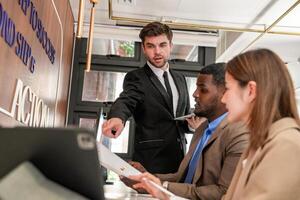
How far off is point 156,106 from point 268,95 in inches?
41.9

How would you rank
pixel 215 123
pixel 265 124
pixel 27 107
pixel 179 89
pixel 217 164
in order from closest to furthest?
pixel 265 124
pixel 217 164
pixel 215 123
pixel 27 107
pixel 179 89

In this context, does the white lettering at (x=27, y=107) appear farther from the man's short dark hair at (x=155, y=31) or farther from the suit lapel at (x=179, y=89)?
the suit lapel at (x=179, y=89)

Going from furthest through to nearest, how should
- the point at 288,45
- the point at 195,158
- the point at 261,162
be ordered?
the point at 288,45
the point at 195,158
the point at 261,162

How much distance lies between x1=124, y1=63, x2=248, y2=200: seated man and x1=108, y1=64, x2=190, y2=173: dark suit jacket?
8.5 inches

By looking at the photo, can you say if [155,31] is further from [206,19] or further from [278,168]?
[206,19]

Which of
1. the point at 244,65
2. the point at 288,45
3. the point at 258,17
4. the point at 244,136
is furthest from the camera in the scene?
the point at 288,45

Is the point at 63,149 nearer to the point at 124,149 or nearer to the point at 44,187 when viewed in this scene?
the point at 44,187

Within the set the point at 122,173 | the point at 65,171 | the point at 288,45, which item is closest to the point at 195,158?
the point at 122,173

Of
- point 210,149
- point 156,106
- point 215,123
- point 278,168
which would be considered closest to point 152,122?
point 156,106

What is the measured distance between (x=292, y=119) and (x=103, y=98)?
3.45 metres

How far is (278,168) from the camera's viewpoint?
0.98 meters

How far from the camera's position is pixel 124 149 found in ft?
14.0

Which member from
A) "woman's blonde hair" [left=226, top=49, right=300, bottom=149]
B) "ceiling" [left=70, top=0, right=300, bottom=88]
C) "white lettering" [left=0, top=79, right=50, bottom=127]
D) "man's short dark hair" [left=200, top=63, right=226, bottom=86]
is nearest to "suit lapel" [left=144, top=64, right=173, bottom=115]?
"man's short dark hair" [left=200, top=63, right=226, bottom=86]

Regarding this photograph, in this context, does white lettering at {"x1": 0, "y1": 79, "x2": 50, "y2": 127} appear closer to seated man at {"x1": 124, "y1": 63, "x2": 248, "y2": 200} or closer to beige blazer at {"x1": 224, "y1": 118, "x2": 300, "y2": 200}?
seated man at {"x1": 124, "y1": 63, "x2": 248, "y2": 200}
